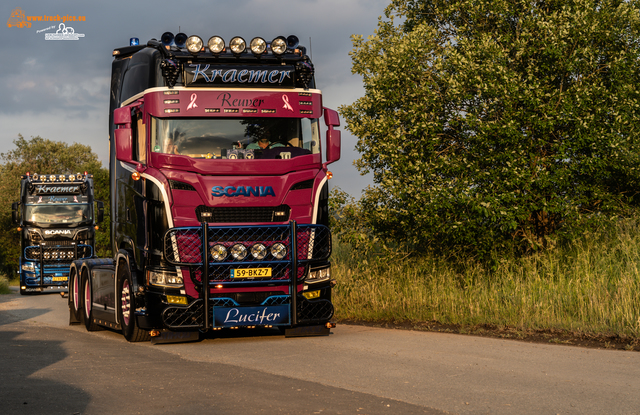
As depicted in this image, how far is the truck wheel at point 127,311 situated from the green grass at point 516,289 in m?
4.63

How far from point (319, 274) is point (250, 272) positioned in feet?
3.54

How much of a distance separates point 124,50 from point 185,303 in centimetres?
548

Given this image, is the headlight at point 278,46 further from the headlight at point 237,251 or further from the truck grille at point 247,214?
the headlight at point 237,251

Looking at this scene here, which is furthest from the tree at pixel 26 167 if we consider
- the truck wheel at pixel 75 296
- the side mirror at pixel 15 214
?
the truck wheel at pixel 75 296

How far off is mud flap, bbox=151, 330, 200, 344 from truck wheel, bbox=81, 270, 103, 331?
329 cm

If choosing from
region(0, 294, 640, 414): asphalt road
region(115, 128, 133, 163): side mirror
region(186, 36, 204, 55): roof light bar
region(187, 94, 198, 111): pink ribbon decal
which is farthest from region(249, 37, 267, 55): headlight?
region(0, 294, 640, 414): asphalt road

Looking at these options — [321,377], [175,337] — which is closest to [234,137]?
[175,337]

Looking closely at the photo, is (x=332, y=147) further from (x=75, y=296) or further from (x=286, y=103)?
(x=75, y=296)

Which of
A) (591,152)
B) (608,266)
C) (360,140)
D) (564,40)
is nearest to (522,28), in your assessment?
(564,40)

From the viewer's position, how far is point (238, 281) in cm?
1043

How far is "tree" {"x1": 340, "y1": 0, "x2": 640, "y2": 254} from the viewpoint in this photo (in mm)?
13242

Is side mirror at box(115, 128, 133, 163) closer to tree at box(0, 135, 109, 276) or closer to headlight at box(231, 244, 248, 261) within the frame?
headlight at box(231, 244, 248, 261)

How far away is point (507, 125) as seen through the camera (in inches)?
520

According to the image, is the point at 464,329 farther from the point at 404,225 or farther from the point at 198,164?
the point at 198,164
